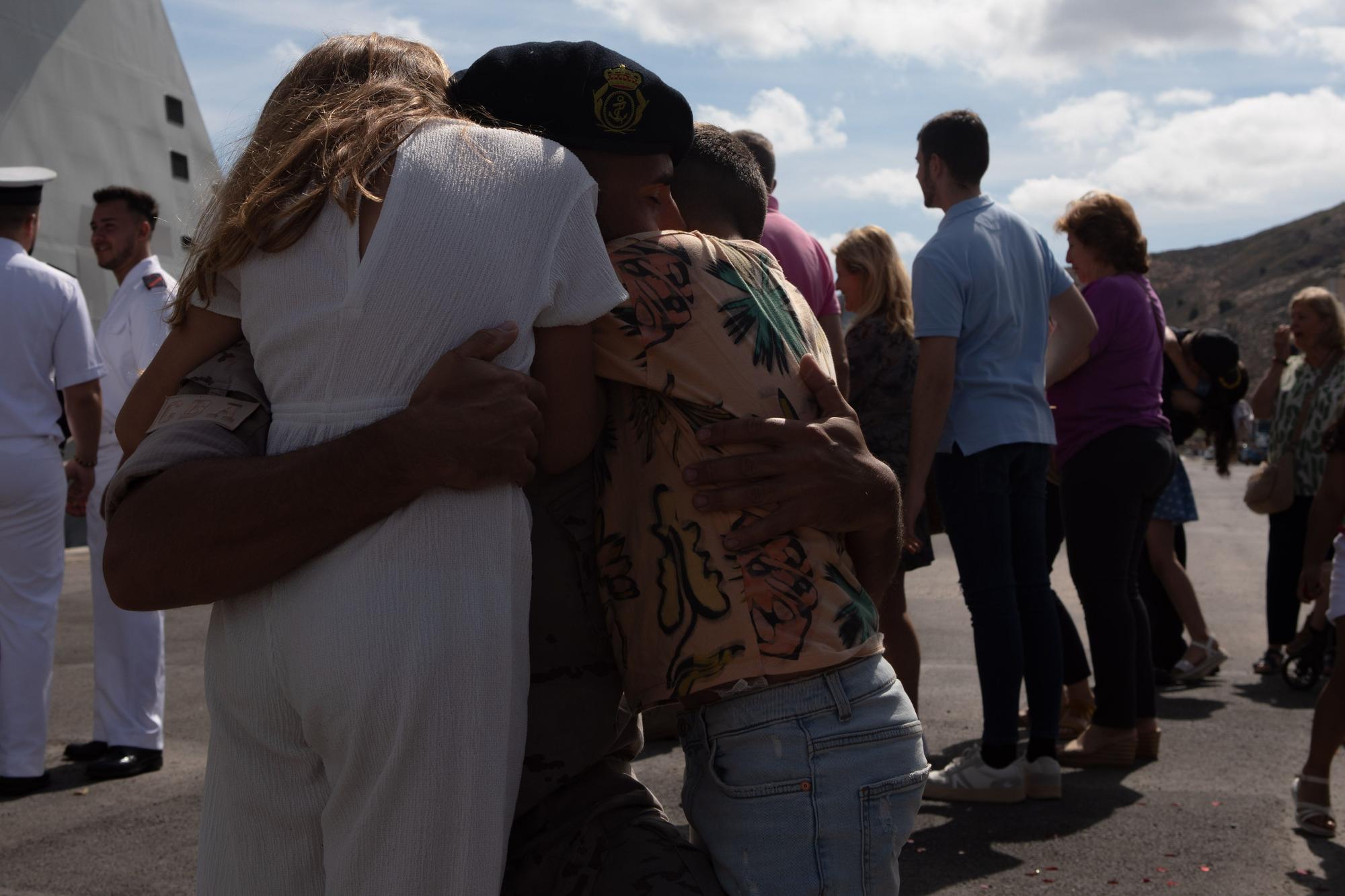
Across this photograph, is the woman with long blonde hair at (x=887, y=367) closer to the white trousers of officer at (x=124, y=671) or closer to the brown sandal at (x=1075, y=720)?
the brown sandal at (x=1075, y=720)

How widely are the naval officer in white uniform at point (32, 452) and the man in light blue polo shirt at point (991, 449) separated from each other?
10.9 feet

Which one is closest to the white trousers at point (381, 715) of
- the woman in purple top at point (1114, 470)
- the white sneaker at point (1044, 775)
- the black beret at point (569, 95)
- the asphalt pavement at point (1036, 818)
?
the black beret at point (569, 95)

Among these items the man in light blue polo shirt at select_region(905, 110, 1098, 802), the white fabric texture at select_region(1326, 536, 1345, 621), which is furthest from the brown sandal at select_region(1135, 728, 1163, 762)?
Answer: the white fabric texture at select_region(1326, 536, 1345, 621)

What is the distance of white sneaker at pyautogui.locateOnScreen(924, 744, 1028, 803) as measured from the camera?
4582mm

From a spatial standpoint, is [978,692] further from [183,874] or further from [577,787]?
[577,787]

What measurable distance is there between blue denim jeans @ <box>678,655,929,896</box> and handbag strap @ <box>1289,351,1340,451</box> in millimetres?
6241

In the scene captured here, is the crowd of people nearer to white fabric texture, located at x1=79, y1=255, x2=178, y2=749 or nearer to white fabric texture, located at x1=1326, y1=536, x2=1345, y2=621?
white fabric texture, located at x1=1326, y1=536, x2=1345, y2=621

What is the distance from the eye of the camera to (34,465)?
5.07 m

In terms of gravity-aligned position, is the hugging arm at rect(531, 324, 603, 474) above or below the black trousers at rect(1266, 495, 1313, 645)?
above

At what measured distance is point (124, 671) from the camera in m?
5.26

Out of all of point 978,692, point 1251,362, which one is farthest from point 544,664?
point 1251,362

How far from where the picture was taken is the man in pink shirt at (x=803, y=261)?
4629mm

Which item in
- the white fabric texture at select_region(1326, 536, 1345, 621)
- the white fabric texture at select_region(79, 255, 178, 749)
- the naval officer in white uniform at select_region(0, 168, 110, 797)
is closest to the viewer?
the white fabric texture at select_region(1326, 536, 1345, 621)

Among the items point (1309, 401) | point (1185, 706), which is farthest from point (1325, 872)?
point (1309, 401)
